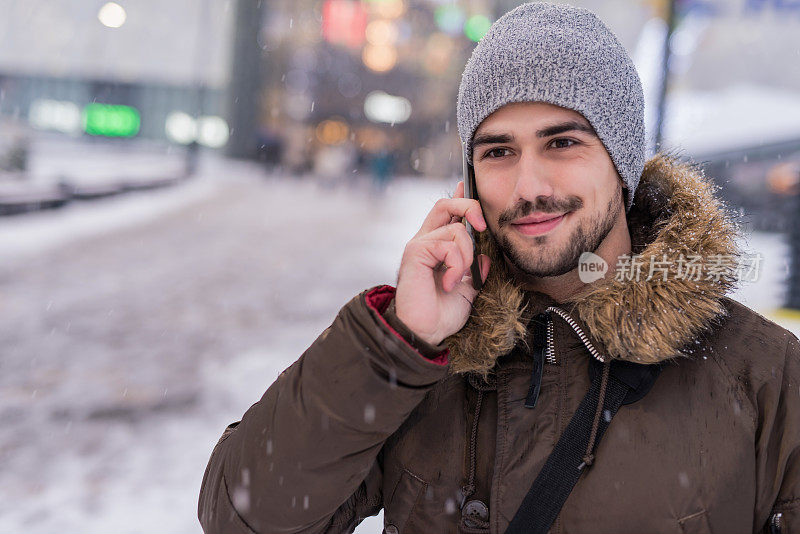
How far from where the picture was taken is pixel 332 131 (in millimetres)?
41094

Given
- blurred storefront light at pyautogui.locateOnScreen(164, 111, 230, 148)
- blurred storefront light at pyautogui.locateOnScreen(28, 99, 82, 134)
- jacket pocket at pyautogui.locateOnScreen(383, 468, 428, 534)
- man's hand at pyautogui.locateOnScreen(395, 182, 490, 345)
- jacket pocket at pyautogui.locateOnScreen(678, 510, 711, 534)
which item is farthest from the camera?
blurred storefront light at pyautogui.locateOnScreen(164, 111, 230, 148)

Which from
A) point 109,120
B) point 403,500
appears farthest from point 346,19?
point 403,500

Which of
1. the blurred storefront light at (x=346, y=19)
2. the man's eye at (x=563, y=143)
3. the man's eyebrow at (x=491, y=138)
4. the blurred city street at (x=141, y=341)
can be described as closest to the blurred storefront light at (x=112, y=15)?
the blurred storefront light at (x=346, y=19)

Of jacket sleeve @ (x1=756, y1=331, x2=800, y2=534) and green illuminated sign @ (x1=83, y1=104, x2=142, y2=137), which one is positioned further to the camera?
green illuminated sign @ (x1=83, y1=104, x2=142, y2=137)

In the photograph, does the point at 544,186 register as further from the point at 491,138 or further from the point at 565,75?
the point at 565,75

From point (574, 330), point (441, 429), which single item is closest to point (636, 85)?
point (574, 330)

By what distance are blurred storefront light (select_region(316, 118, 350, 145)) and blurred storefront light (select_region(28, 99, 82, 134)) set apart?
1351 cm

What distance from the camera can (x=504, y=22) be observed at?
6.97 ft

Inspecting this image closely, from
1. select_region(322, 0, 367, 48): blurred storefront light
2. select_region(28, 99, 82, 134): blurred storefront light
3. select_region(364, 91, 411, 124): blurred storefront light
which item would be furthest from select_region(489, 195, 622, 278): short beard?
select_region(28, 99, 82, 134): blurred storefront light

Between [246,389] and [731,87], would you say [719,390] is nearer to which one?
[246,389]

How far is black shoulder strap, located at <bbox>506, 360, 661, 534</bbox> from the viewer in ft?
5.07

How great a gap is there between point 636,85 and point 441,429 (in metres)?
1.26

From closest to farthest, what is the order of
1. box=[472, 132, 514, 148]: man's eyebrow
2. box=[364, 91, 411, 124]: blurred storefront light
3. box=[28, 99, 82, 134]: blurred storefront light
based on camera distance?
box=[472, 132, 514, 148]: man's eyebrow, box=[28, 99, 82, 134]: blurred storefront light, box=[364, 91, 411, 124]: blurred storefront light

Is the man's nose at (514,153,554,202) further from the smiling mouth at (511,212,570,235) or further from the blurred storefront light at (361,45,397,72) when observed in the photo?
the blurred storefront light at (361,45,397,72)
